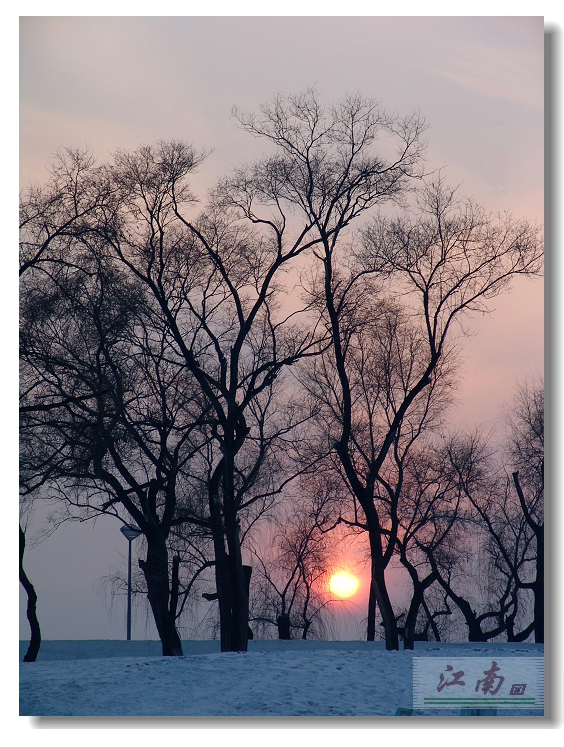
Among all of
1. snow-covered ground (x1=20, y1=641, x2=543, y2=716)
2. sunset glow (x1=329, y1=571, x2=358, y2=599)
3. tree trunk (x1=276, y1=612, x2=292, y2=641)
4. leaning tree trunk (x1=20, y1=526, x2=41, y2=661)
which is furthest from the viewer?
tree trunk (x1=276, y1=612, x2=292, y2=641)

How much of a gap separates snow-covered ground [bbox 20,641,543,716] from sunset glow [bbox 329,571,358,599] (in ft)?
7.49

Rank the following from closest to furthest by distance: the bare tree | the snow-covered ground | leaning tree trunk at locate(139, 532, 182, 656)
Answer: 1. the snow-covered ground
2. leaning tree trunk at locate(139, 532, 182, 656)
3. the bare tree

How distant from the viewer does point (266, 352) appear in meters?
10.8

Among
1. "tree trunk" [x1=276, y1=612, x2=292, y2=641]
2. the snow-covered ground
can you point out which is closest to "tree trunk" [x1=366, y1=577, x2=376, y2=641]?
the snow-covered ground

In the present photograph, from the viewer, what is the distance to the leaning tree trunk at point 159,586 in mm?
10527

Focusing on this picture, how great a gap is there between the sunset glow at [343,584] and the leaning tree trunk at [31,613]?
14.5 ft

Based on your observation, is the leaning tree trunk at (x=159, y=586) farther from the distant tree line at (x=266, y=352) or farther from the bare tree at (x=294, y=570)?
the bare tree at (x=294, y=570)

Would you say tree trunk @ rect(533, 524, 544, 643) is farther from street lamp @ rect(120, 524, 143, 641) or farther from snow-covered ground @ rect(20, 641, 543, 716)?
street lamp @ rect(120, 524, 143, 641)

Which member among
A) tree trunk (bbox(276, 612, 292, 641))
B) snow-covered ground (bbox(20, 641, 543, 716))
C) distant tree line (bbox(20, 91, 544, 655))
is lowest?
tree trunk (bbox(276, 612, 292, 641))

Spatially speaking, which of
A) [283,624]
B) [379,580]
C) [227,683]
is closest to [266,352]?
[379,580]

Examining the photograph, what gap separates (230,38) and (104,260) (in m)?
2.89

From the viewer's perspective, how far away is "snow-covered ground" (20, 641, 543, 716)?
23.4 feet

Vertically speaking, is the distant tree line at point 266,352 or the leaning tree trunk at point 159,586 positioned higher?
the distant tree line at point 266,352

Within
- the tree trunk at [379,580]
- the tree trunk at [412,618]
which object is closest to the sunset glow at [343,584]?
the tree trunk at [379,580]
